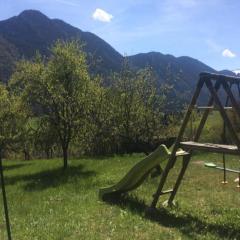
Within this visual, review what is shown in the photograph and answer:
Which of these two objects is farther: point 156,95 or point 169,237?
point 156,95

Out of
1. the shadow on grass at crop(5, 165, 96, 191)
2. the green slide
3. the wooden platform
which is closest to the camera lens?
the wooden platform

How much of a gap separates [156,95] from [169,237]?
1136 inches

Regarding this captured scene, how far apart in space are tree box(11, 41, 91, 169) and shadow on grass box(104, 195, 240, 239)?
11.4m

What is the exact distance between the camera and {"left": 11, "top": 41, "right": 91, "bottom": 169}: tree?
2442 cm

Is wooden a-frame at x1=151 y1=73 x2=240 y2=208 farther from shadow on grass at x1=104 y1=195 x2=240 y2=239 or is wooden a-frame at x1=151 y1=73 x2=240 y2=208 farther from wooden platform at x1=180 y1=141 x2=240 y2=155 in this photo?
shadow on grass at x1=104 y1=195 x2=240 y2=239

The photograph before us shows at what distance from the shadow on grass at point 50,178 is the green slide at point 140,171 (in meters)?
5.14

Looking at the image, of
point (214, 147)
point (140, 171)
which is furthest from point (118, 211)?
point (214, 147)

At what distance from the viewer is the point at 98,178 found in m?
19.6

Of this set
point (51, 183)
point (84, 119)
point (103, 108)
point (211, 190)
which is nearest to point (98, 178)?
point (51, 183)

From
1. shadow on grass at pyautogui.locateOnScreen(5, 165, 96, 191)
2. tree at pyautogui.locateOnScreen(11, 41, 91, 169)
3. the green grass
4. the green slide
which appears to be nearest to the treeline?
tree at pyautogui.locateOnScreen(11, 41, 91, 169)

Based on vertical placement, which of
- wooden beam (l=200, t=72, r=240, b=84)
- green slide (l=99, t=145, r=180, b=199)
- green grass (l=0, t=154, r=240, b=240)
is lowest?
green grass (l=0, t=154, r=240, b=240)

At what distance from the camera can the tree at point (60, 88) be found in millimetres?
24422

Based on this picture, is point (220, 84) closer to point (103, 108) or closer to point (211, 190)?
point (211, 190)

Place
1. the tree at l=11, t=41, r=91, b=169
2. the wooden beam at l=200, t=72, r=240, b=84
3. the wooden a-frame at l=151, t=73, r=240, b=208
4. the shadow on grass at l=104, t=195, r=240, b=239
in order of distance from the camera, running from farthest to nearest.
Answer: the tree at l=11, t=41, r=91, b=169
the wooden beam at l=200, t=72, r=240, b=84
the wooden a-frame at l=151, t=73, r=240, b=208
the shadow on grass at l=104, t=195, r=240, b=239
